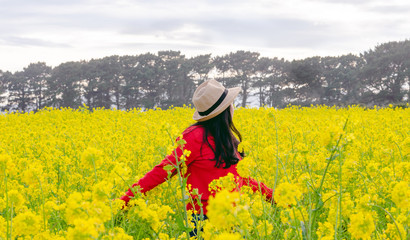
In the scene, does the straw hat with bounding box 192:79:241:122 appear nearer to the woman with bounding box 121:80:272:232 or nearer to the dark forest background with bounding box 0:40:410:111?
the woman with bounding box 121:80:272:232

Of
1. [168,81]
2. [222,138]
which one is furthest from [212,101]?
[168,81]

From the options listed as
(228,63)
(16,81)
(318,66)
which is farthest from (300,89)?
(16,81)

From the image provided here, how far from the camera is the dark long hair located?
297cm

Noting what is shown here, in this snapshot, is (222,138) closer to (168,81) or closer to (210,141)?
(210,141)

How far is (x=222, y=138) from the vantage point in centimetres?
301

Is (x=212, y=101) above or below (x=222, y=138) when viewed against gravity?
above

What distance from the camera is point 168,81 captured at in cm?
3603

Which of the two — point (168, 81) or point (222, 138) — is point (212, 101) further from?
point (168, 81)

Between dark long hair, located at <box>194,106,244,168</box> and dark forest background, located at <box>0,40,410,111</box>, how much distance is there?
30794 mm

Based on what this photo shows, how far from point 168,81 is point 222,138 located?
33446 millimetres

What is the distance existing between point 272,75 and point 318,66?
5.12 meters

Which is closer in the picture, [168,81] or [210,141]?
[210,141]

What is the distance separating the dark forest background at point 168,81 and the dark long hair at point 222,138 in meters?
30.8

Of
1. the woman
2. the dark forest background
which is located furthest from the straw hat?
the dark forest background
